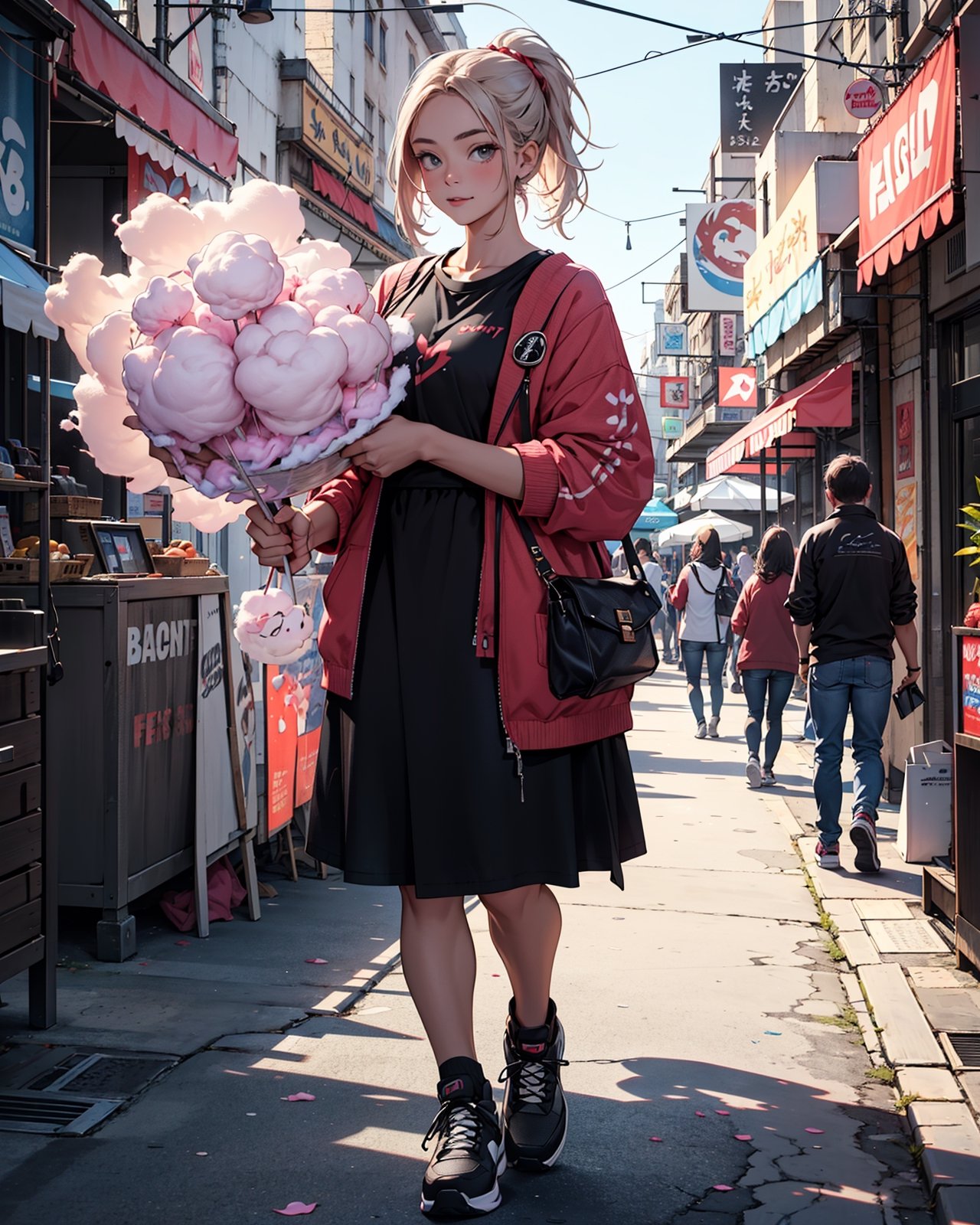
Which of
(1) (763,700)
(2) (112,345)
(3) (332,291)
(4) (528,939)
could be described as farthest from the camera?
(1) (763,700)

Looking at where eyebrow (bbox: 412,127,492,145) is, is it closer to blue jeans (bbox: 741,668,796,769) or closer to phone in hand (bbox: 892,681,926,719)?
phone in hand (bbox: 892,681,926,719)

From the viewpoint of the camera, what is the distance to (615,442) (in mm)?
2838

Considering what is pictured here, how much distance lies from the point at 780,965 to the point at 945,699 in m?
5.15

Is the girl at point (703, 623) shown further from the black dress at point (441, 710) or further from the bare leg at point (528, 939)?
the black dress at point (441, 710)

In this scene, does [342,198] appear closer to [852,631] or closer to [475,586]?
[852,631]

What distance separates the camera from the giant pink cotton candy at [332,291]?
2.56m

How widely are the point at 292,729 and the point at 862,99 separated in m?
9.82

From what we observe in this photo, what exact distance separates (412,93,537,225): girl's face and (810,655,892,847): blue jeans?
4522mm

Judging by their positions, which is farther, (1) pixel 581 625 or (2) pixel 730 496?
(2) pixel 730 496

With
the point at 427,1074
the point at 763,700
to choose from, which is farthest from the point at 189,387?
the point at 763,700

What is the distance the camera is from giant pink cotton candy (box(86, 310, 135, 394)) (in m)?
2.70

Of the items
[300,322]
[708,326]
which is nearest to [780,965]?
[300,322]

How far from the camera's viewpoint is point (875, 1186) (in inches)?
122

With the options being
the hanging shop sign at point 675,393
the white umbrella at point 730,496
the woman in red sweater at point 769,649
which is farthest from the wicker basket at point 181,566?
the hanging shop sign at point 675,393
